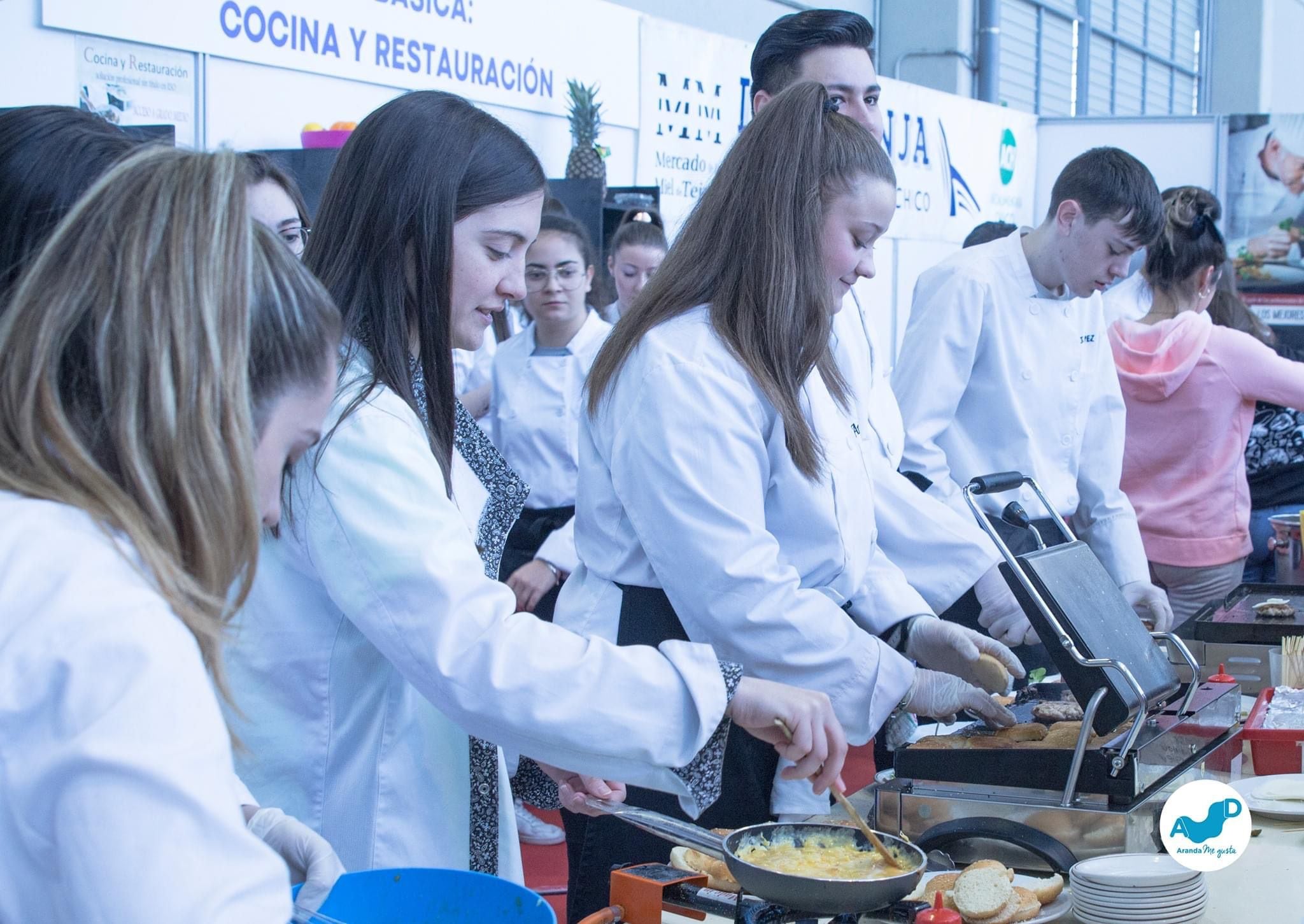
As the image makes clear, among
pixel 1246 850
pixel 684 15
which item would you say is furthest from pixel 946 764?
pixel 684 15

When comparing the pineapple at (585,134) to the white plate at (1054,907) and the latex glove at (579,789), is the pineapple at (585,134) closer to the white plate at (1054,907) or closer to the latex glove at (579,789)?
the latex glove at (579,789)

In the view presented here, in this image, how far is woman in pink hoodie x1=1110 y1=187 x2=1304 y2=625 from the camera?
11.0ft

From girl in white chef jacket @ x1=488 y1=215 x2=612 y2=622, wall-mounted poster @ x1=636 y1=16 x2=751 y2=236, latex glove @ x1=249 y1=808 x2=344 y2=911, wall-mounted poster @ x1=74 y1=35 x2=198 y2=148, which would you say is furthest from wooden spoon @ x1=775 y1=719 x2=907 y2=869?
wall-mounted poster @ x1=636 y1=16 x2=751 y2=236

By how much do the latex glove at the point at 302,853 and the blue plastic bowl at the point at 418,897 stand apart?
1.0 inches

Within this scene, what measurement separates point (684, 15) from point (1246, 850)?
6500mm

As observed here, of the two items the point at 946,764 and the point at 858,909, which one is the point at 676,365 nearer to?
the point at 946,764

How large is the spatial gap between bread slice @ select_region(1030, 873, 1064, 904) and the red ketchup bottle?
0.46 feet

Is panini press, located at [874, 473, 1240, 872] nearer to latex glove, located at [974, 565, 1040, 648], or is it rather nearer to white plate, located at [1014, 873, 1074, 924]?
white plate, located at [1014, 873, 1074, 924]

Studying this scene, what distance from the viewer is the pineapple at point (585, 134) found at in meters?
4.80

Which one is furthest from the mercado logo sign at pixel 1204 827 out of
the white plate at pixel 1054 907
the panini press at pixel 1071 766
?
the white plate at pixel 1054 907

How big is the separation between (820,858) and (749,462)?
0.48m

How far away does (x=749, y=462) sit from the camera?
1568 mm

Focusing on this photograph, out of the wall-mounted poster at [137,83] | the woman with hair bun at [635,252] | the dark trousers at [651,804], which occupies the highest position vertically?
the wall-mounted poster at [137,83]

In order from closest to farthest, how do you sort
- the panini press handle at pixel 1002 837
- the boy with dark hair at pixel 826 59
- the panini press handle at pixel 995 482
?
the panini press handle at pixel 1002 837 < the panini press handle at pixel 995 482 < the boy with dark hair at pixel 826 59
